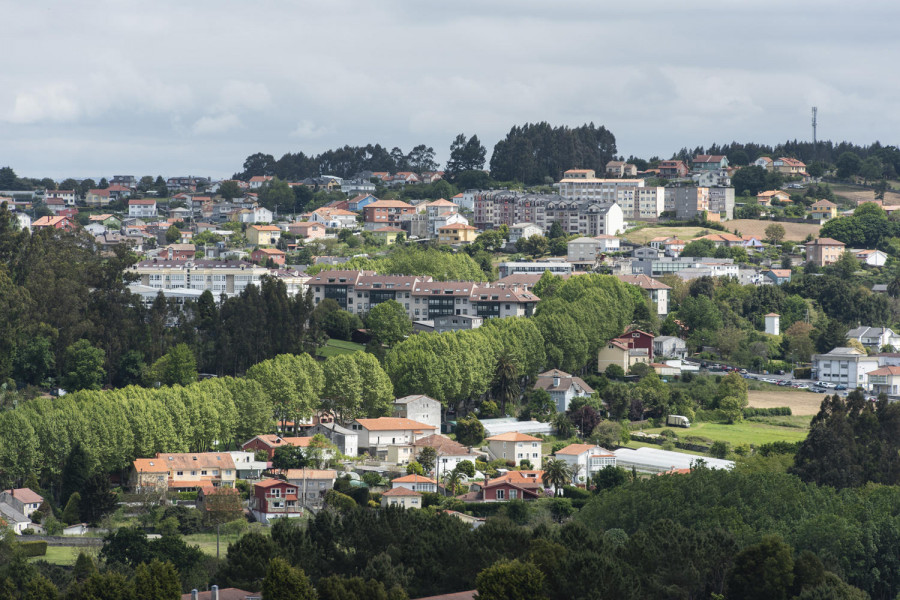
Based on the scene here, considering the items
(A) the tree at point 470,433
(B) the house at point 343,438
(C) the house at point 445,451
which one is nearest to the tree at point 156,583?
(C) the house at point 445,451

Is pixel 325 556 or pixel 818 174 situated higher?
pixel 818 174

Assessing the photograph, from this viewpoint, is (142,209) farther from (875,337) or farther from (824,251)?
(875,337)

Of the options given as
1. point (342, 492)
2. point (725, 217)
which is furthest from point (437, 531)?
point (725, 217)

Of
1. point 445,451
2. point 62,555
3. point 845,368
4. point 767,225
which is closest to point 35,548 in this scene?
point 62,555

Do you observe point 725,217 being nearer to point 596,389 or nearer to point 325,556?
point 596,389

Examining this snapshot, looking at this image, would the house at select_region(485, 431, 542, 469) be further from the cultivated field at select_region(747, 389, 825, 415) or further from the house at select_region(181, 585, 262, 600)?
the house at select_region(181, 585, 262, 600)
